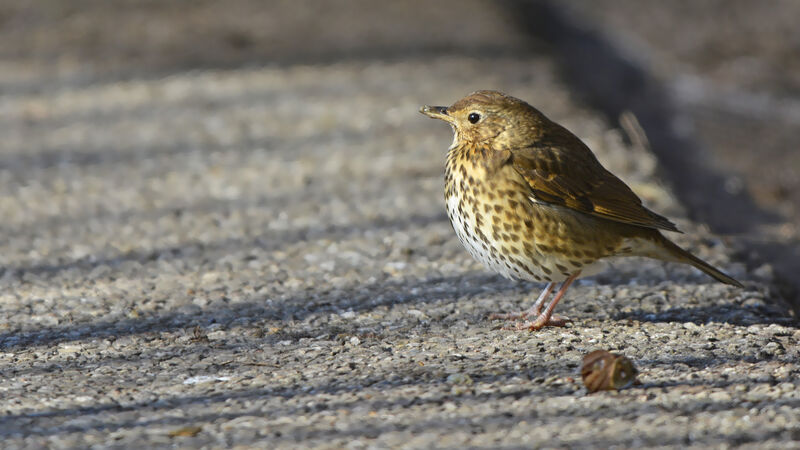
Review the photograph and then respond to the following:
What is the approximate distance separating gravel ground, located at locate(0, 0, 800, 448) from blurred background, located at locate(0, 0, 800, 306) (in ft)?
0.21

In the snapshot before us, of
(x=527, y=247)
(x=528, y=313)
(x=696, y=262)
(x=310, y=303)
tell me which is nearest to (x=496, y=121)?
(x=527, y=247)

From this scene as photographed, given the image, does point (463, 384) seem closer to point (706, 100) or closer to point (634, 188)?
point (634, 188)

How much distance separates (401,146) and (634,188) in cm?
143

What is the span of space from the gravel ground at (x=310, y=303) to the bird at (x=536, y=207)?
0.23 metres

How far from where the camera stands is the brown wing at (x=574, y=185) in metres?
3.78

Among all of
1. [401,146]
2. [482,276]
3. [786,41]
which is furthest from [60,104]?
[786,41]

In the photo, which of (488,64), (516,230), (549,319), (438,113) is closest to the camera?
(516,230)

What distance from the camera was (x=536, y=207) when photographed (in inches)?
148

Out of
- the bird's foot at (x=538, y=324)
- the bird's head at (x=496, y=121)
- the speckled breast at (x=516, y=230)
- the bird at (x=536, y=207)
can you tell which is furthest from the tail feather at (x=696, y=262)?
the bird's head at (x=496, y=121)

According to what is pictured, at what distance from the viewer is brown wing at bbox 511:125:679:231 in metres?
3.78

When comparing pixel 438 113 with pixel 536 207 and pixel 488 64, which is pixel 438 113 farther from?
pixel 488 64

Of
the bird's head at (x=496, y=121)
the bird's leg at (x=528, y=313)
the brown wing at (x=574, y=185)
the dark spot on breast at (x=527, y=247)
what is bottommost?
the bird's leg at (x=528, y=313)

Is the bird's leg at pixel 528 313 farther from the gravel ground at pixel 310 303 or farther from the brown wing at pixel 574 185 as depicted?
the brown wing at pixel 574 185

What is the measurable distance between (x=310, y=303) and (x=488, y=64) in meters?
4.07
